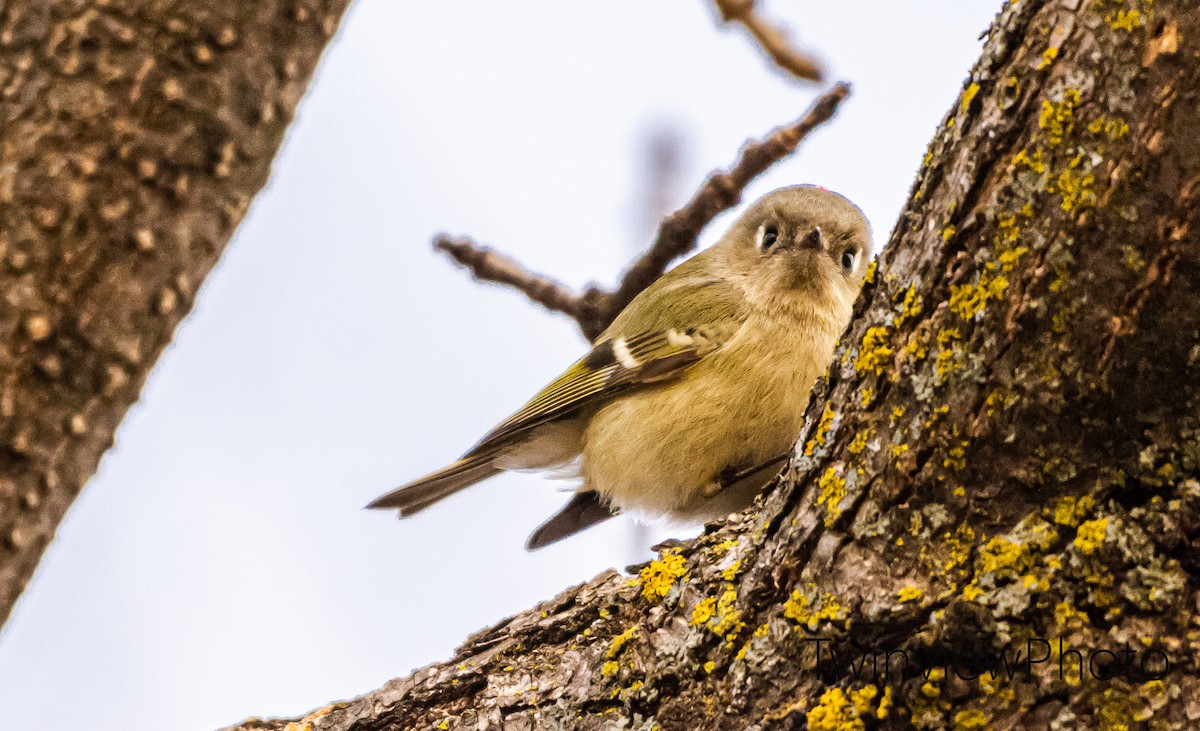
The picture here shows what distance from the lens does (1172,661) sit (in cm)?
147

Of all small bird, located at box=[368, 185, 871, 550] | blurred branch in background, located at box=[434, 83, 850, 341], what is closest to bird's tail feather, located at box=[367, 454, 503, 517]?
small bird, located at box=[368, 185, 871, 550]

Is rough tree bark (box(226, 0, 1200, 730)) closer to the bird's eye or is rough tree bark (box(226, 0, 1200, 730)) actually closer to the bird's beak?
the bird's beak

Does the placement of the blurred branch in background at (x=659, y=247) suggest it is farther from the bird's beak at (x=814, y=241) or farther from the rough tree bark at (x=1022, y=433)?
the rough tree bark at (x=1022, y=433)

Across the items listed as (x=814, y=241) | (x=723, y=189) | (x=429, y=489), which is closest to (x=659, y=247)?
(x=723, y=189)

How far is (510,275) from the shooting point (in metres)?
2.99

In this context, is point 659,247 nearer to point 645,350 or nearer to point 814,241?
point 645,350

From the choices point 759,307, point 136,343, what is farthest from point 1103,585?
point 759,307

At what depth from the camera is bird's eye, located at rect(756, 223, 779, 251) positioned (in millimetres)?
3377

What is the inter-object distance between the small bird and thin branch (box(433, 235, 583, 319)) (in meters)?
0.30

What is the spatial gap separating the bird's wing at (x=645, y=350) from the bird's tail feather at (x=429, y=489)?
0.04 meters

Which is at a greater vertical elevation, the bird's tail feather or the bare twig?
the bare twig

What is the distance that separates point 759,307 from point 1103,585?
166 centimetres

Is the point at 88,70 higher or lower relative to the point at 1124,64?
lower

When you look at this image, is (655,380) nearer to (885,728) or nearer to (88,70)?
(885,728)
